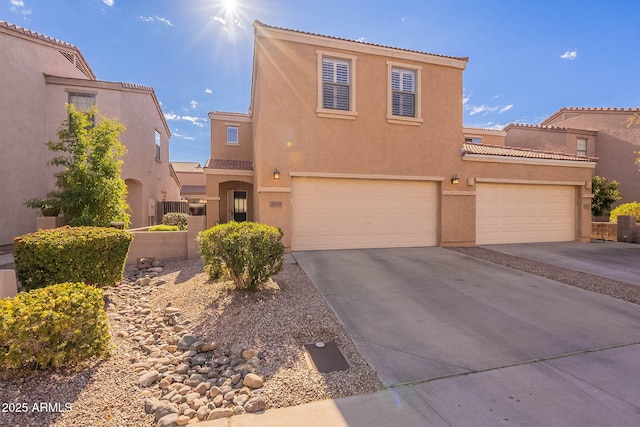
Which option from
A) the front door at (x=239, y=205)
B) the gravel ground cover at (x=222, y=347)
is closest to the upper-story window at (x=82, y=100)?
the front door at (x=239, y=205)

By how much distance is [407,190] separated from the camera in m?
10.1

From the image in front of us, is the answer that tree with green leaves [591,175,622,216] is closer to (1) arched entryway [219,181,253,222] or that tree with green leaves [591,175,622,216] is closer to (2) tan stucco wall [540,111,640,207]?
(2) tan stucco wall [540,111,640,207]

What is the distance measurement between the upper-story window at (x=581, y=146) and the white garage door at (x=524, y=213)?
11287 millimetres

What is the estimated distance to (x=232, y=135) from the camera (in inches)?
633

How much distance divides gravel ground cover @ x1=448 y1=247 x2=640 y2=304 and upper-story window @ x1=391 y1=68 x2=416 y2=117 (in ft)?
17.8

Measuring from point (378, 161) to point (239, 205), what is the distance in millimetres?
8432

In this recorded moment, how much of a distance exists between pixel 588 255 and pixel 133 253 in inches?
565

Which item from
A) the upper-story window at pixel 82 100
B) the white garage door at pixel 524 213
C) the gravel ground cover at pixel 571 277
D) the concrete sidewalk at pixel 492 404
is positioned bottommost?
the concrete sidewalk at pixel 492 404

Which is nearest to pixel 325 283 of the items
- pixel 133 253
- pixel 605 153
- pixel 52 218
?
pixel 133 253

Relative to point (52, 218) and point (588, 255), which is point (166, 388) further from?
point (588, 255)

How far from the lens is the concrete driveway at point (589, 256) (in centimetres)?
732

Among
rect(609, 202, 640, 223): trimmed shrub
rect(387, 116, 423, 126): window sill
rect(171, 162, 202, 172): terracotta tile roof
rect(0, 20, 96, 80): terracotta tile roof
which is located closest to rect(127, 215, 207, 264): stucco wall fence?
rect(387, 116, 423, 126): window sill

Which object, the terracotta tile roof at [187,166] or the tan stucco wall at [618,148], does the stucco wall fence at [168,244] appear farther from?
the terracotta tile roof at [187,166]

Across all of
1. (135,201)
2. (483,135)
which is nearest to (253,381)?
(135,201)
